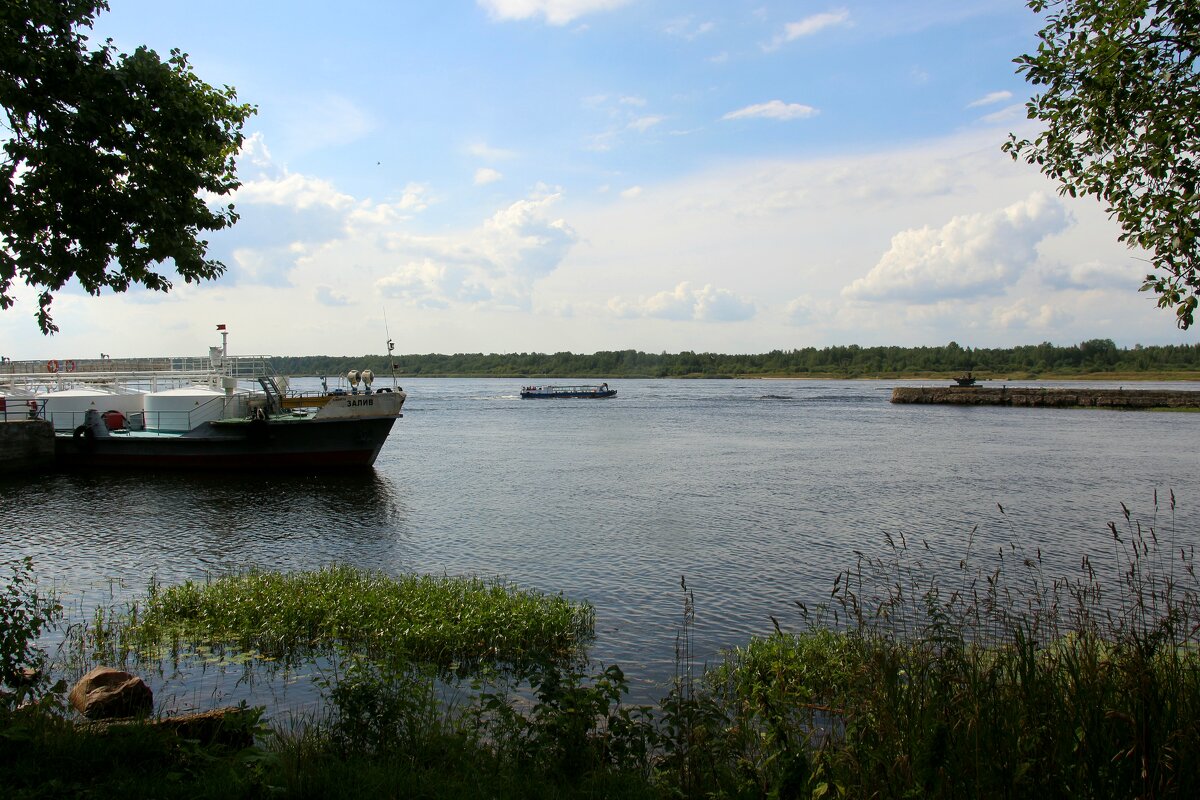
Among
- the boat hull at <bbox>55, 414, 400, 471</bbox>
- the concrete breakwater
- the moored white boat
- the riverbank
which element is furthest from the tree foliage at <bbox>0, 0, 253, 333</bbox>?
the concrete breakwater

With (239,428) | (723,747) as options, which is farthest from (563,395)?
(723,747)

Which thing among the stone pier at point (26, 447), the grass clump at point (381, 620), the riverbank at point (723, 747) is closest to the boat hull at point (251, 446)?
the stone pier at point (26, 447)

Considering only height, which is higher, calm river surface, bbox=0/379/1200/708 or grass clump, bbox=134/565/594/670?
grass clump, bbox=134/565/594/670

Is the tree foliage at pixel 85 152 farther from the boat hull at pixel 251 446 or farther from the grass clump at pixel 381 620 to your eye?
the boat hull at pixel 251 446

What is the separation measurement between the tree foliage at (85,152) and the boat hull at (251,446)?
30.3m

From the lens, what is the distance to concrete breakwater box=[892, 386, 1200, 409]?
3615 inches

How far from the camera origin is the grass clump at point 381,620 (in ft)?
41.7

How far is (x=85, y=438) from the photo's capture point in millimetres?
39938

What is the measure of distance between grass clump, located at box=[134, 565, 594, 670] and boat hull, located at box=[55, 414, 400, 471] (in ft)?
75.9

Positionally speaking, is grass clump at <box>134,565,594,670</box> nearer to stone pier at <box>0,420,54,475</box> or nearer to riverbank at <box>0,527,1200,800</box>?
riverbank at <box>0,527,1200,800</box>

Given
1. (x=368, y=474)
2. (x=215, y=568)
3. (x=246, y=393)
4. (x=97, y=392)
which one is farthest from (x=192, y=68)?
(x=97, y=392)

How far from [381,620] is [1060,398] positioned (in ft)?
336

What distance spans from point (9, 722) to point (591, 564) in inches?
542

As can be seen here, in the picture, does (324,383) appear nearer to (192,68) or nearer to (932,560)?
(932,560)
